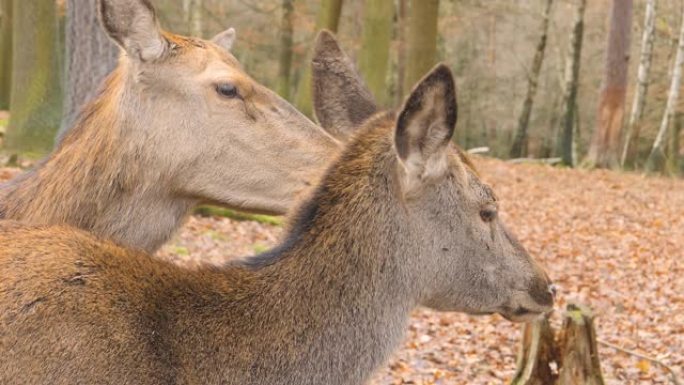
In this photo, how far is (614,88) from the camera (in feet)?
92.3

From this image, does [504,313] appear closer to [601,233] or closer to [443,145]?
[443,145]

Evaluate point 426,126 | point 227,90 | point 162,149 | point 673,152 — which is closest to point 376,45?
point 673,152

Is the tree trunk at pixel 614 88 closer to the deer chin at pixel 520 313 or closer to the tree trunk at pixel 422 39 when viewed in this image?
the tree trunk at pixel 422 39

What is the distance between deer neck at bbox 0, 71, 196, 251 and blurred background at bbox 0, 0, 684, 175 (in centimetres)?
486

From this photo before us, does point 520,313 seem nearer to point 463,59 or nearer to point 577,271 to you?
point 577,271

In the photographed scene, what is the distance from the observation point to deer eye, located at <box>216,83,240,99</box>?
209 inches

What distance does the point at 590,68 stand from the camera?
4494 cm

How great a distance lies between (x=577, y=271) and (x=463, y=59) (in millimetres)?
31049

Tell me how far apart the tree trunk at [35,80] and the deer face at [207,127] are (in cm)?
1054

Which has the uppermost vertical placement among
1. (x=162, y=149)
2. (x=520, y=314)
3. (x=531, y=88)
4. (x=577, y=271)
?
(x=162, y=149)

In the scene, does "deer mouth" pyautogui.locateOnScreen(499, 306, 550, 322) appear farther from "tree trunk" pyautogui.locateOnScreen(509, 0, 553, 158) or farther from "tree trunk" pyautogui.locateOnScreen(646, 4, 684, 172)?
"tree trunk" pyautogui.locateOnScreen(509, 0, 553, 158)

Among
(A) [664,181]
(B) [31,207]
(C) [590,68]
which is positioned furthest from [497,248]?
(C) [590,68]

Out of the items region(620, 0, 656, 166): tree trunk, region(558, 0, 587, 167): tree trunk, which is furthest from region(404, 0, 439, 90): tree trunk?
region(620, 0, 656, 166): tree trunk

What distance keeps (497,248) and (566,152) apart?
27.1m
